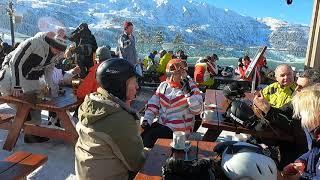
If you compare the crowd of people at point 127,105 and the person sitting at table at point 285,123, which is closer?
the crowd of people at point 127,105

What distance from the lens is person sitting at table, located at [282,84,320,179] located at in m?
2.39

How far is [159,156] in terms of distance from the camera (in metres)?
2.72

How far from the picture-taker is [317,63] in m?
8.50

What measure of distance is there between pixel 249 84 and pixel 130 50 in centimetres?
354

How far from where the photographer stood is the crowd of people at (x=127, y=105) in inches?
96.3

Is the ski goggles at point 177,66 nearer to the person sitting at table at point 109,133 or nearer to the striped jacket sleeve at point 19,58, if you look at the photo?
the person sitting at table at point 109,133

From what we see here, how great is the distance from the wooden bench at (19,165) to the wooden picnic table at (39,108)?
1406 mm

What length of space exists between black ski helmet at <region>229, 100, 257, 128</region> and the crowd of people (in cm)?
4

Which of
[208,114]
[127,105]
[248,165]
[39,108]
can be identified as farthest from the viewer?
[39,108]

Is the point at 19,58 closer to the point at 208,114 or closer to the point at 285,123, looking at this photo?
the point at 208,114

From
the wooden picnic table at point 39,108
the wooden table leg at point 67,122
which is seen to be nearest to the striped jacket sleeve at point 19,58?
the wooden picnic table at point 39,108

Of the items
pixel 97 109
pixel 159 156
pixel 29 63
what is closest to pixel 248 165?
pixel 159 156

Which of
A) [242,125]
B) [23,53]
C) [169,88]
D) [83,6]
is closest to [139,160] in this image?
[242,125]

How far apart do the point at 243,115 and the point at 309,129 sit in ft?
4.08
